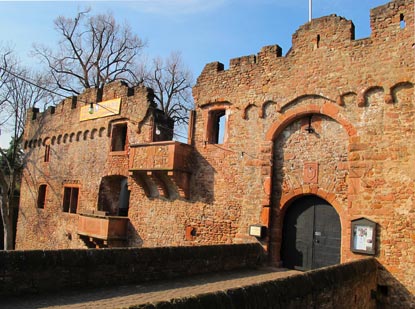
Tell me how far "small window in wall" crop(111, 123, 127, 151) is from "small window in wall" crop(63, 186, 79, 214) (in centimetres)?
325

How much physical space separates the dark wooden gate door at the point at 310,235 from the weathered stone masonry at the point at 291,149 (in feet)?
0.69

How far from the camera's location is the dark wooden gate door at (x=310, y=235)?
1030cm

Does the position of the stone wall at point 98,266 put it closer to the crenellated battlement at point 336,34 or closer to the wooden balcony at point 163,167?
the wooden balcony at point 163,167

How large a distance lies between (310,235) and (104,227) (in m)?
7.54

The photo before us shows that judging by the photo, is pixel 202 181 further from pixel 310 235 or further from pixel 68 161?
pixel 68 161

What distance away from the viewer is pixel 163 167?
13.0 metres

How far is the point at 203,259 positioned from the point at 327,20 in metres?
7.18

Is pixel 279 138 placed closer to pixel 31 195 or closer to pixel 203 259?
pixel 203 259

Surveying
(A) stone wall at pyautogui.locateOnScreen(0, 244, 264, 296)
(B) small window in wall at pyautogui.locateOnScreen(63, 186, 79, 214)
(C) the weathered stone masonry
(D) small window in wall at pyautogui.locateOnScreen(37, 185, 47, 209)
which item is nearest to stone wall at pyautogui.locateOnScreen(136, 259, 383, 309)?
(C) the weathered stone masonry

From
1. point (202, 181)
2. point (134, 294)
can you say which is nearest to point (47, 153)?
point (202, 181)

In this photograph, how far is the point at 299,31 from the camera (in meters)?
11.4

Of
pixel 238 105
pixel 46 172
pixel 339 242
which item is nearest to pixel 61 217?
pixel 46 172

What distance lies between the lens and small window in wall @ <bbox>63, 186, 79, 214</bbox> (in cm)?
1831

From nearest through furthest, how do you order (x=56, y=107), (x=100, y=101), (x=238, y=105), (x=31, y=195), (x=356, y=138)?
1. (x=356, y=138)
2. (x=238, y=105)
3. (x=100, y=101)
4. (x=56, y=107)
5. (x=31, y=195)
